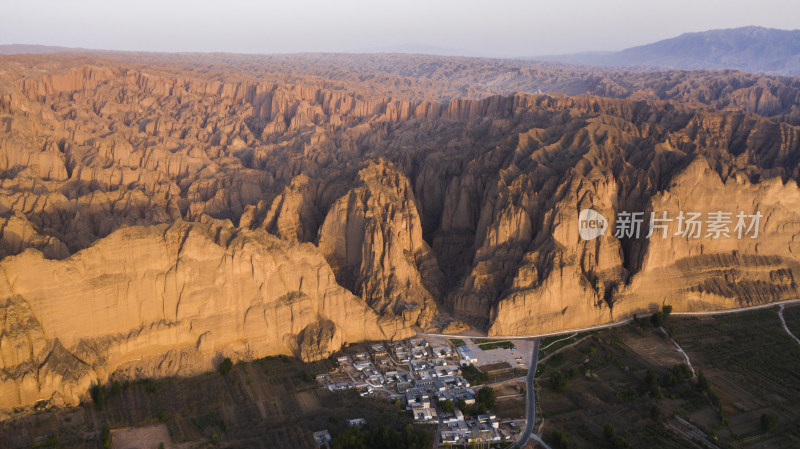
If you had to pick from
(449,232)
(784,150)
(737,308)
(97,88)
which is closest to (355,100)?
(97,88)

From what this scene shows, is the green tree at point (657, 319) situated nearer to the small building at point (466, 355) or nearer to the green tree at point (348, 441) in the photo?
the small building at point (466, 355)


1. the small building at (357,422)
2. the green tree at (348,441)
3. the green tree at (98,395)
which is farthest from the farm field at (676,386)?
the green tree at (98,395)

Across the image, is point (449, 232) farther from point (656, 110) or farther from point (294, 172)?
point (656, 110)

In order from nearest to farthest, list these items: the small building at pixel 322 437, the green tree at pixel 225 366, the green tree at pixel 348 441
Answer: the green tree at pixel 348 441 → the small building at pixel 322 437 → the green tree at pixel 225 366

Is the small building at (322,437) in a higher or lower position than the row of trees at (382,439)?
lower

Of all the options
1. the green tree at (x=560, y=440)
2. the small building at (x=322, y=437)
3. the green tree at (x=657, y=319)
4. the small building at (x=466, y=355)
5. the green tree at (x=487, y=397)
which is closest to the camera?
the small building at (x=322, y=437)

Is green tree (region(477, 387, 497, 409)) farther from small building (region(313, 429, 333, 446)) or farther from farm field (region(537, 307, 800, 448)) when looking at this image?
small building (region(313, 429, 333, 446))
